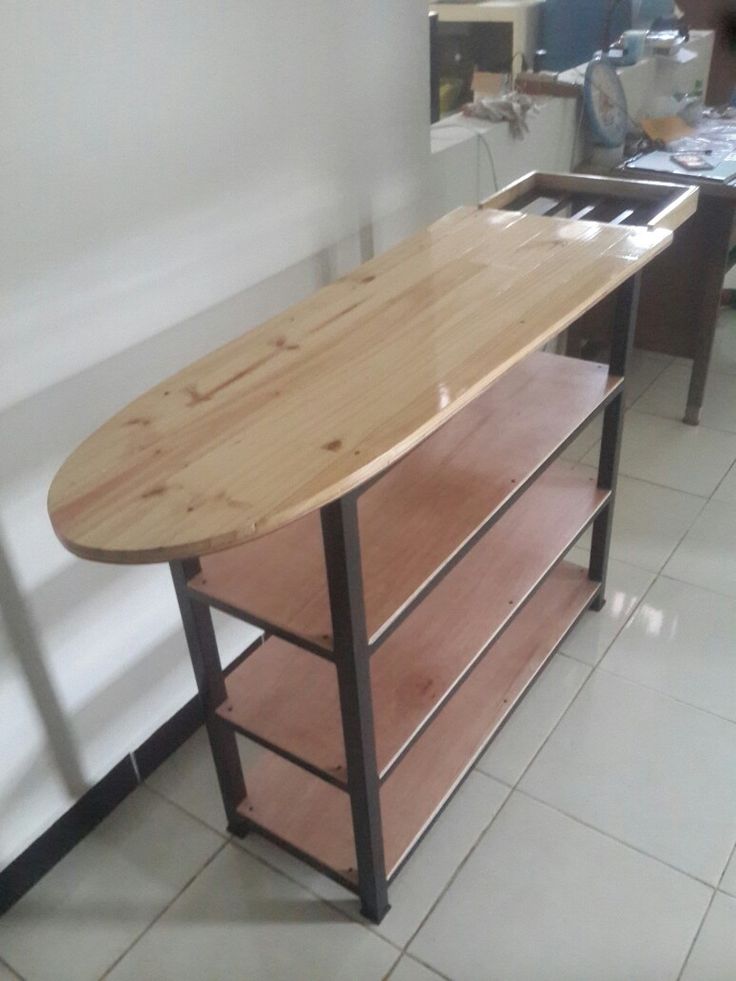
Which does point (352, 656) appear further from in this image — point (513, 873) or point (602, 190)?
point (602, 190)

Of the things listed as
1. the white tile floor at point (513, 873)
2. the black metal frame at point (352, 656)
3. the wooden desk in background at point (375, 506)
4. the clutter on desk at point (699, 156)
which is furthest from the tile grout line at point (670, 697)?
the clutter on desk at point (699, 156)

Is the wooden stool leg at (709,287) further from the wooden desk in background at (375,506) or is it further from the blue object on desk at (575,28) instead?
the blue object on desk at (575,28)

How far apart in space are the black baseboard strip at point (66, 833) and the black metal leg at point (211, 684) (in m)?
0.24

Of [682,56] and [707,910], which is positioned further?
[682,56]

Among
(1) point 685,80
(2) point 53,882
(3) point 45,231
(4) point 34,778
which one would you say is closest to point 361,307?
(3) point 45,231

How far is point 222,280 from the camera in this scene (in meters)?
1.49

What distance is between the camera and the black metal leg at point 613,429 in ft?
5.24

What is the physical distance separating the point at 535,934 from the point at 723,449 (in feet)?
5.62

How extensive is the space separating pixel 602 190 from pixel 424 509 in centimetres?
92

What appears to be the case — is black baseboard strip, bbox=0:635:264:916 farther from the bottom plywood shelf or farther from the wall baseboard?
the bottom plywood shelf

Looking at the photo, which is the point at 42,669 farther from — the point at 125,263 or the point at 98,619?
the point at 125,263

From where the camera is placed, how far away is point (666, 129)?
9.38 ft

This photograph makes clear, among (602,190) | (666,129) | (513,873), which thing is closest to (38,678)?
(513,873)

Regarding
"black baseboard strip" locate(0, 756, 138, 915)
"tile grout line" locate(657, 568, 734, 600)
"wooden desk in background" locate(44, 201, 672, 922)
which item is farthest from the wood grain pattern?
"black baseboard strip" locate(0, 756, 138, 915)
